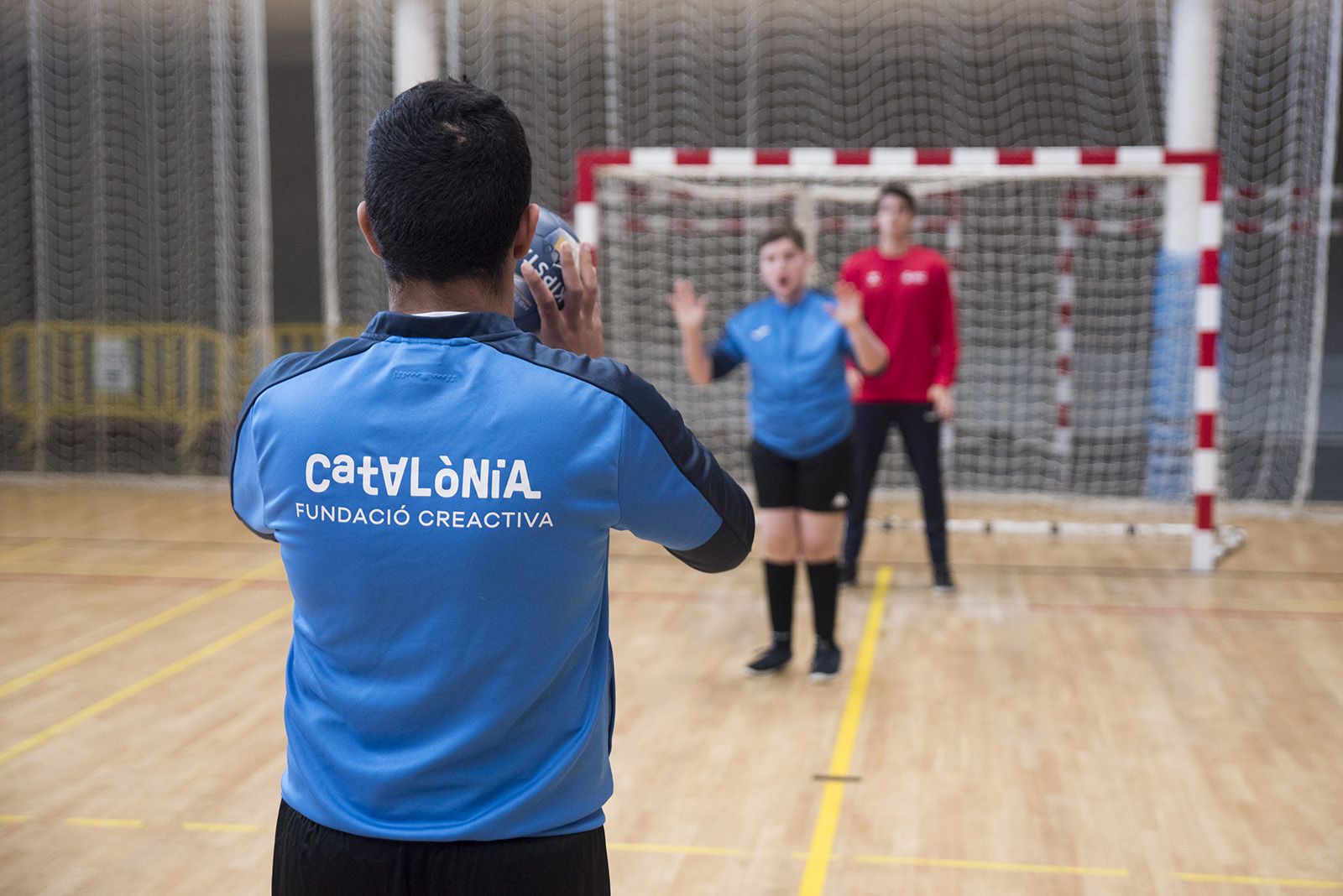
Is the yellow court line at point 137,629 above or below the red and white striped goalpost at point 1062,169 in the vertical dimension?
below

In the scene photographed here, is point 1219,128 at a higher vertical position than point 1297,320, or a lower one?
higher

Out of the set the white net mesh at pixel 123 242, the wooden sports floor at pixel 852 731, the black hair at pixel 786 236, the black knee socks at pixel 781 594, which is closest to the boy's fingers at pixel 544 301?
the wooden sports floor at pixel 852 731

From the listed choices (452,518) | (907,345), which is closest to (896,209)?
(907,345)

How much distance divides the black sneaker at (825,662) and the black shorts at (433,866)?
11.8 ft

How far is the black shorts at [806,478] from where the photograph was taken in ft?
15.7

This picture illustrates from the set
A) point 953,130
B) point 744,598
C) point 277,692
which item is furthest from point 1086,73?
point 277,692

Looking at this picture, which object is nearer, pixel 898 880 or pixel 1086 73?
pixel 898 880

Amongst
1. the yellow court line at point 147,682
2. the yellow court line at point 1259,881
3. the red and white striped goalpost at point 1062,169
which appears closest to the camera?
the yellow court line at point 1259,881

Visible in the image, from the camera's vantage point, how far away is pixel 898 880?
10.7ft

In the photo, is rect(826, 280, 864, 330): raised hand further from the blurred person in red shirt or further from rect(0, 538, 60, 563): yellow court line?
rect(0, 538, 60, 563): yellow court line

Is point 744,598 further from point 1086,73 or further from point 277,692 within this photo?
point 1086,73

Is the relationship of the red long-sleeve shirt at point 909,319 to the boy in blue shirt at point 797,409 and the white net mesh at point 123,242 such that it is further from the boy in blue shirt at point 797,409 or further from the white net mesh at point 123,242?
the white net mesh at point 123,242

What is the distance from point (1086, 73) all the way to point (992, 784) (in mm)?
10016

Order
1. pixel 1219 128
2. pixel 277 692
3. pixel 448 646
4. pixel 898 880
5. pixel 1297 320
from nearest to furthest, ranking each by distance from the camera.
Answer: pixel 448 646 < pixel 898 880 < pixel 277 692 < pixel 1297 320 < pixel 1219 128
